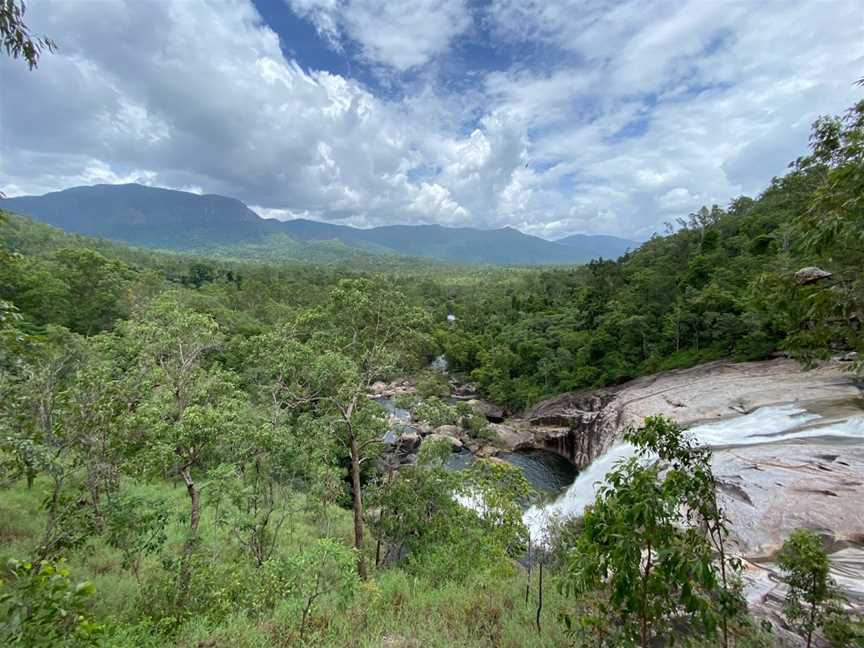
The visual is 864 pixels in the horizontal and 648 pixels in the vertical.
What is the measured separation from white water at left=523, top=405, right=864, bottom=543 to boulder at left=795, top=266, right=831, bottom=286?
33.0 feet

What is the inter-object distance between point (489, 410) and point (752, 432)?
20.2 meters

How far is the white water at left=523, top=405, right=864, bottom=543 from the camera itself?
43.0ft

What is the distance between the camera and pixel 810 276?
13.4 ft

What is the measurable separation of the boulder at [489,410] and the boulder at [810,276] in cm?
2845

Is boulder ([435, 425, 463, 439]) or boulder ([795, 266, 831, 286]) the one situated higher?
boulder ([795, 266, 831, 286])

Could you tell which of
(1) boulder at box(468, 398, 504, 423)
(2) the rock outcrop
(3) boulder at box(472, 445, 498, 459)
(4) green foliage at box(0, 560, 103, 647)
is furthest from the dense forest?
(1) boulder at box(468, 398, 504, 423)

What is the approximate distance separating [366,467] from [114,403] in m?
12.5

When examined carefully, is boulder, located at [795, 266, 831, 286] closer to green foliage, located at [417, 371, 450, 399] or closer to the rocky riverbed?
the rocky riverbed

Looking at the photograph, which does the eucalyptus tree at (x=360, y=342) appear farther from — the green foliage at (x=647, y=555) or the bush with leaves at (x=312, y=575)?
the green foliage at (x=647, y=555)

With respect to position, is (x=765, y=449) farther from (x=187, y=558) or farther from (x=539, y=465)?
(x=187, y=558)

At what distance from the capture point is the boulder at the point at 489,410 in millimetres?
32409

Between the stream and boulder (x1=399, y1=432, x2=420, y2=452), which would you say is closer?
the stream

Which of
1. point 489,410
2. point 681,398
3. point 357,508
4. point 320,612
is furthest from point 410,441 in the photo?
point 320,612

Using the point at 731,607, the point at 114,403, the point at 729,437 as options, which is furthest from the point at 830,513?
the point at 114,403
